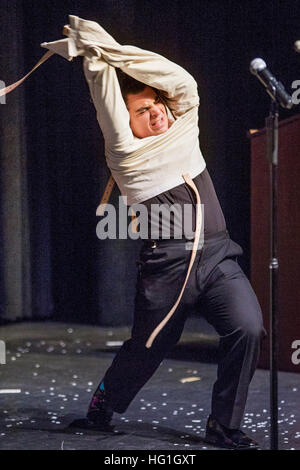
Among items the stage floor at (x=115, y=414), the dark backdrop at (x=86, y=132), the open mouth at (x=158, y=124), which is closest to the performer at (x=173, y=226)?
the open mouth at (x=158, y=124)

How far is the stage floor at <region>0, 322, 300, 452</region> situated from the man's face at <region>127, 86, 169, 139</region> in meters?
1.36

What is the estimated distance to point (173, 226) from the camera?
3.53m

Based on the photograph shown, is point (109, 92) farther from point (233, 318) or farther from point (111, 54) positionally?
point (233, 318)

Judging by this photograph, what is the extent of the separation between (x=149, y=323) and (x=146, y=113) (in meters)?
0.90

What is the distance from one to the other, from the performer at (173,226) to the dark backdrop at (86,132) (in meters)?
3.50

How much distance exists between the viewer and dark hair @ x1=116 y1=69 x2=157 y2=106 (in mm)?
3533

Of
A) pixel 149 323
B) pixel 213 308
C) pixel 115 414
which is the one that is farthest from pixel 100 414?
pixel 213 308

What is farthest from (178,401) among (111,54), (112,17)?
(112,17)

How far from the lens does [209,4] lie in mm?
7172

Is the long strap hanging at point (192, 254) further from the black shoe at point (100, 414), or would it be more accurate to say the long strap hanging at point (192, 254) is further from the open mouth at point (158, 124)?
the black shoe at point (100, 414)

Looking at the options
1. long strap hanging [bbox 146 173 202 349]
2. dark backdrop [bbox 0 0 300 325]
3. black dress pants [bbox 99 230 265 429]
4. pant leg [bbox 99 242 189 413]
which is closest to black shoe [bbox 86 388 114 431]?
pant leg [bbox 99 242 189 413]

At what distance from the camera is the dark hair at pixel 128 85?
3.53 meters

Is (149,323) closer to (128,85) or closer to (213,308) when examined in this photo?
(213,308)

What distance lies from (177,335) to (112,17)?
12.7 ft
